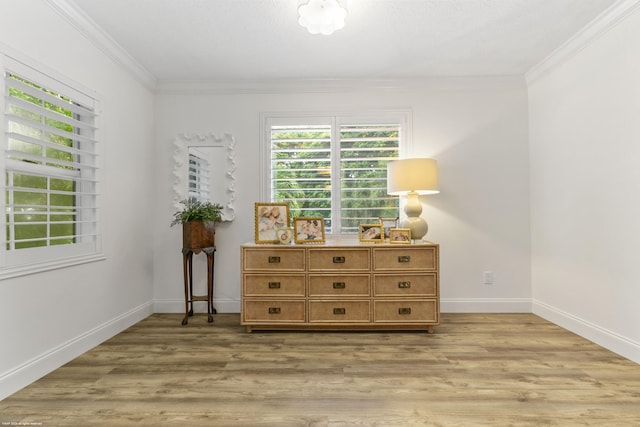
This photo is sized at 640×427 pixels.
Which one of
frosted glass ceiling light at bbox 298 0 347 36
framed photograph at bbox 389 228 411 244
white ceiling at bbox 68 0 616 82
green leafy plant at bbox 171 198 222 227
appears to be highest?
white ceiling at bbox 68 0 616 82

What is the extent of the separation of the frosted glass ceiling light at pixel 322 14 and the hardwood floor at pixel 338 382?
2203 mm

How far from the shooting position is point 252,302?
3.16m

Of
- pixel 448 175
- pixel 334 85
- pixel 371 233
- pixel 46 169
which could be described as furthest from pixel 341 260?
pixel 46 169

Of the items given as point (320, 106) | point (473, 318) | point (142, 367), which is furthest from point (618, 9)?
point (142, 367)

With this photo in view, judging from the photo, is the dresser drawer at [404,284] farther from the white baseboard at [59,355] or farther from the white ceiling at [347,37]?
the white baseboard at [59,355]

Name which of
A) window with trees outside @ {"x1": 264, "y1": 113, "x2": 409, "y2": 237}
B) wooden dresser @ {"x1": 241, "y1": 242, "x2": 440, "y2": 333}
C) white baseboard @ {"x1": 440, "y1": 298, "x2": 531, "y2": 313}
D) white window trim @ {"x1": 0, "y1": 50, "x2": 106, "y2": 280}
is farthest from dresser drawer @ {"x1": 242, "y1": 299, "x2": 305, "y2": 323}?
white baseboard @ {"x1": 440, "y1": 298, "x2": 531, "y2": 313}

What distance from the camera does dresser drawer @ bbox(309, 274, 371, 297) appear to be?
3158 mm

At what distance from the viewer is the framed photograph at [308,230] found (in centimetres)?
332

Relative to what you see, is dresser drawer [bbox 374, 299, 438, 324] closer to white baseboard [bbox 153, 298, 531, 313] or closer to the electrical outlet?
white baseboard [bbox 153, 298, 531, 313]

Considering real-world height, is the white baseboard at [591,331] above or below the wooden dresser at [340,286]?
below

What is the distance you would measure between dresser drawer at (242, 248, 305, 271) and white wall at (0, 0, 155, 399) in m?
1.13

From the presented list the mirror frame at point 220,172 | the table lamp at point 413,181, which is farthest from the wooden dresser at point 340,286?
Result: the mirror frame at point 220,172

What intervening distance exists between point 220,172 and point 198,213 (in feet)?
1.90

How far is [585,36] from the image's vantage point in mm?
2877
